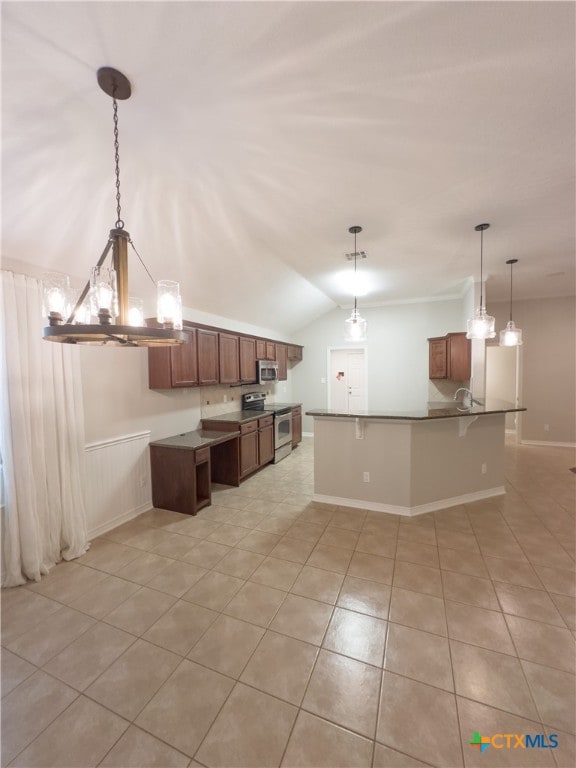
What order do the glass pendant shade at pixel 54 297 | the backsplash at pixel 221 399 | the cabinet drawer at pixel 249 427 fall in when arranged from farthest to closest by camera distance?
the backsplash at pixel 221 399 → the cabinet drawer at pixel 249 427 → the glass pendant shade at pixel 54 297

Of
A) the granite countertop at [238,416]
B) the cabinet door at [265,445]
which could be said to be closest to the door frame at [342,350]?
the cabinet door at [265,445]

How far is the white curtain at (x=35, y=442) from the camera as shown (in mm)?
2307

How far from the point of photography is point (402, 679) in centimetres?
158

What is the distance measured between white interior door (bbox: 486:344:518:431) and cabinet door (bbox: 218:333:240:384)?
20.2 feet

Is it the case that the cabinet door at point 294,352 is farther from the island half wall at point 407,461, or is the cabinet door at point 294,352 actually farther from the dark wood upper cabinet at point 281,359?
the island half wall at point 407,461

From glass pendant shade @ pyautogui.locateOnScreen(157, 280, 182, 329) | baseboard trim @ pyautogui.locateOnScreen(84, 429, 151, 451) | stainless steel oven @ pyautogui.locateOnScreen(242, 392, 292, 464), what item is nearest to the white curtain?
baseboard trim @ pyautogui.locateOnScreen(84, 429, 151, 451)

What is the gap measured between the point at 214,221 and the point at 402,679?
3.54 metres

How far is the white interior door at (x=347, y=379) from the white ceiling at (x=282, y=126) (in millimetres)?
3707

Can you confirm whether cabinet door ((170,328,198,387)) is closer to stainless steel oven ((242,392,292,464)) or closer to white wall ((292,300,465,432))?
stainless steel oven ((242,392,292,464))

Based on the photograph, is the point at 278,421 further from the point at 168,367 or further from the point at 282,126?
the point at 282,126

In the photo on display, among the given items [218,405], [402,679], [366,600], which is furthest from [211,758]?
[218,405]

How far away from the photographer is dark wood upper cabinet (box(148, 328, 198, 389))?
3518mm

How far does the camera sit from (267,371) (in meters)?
5.70

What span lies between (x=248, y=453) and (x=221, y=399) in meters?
1.08
